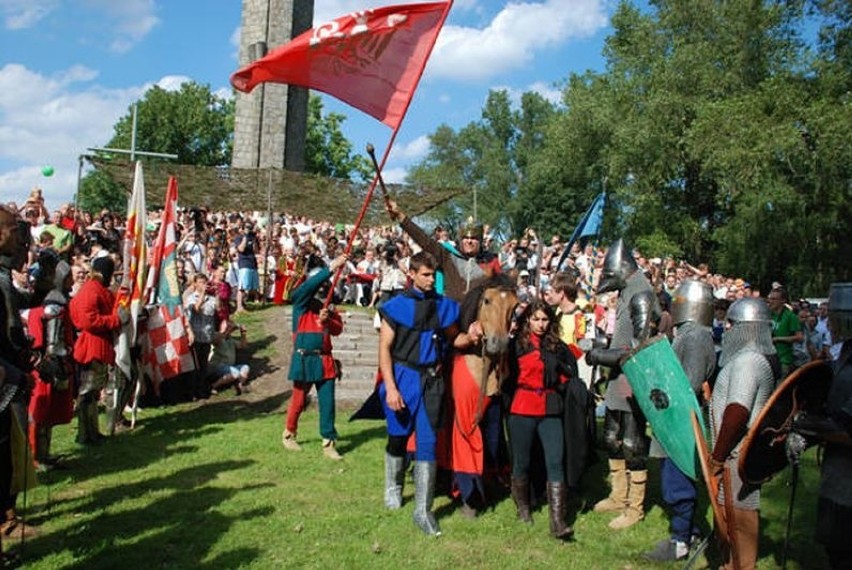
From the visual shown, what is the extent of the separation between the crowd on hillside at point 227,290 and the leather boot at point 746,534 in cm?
126

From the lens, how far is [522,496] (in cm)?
584

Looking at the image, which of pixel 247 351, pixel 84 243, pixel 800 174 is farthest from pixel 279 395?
pixel 800 174

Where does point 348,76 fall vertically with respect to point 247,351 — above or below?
above

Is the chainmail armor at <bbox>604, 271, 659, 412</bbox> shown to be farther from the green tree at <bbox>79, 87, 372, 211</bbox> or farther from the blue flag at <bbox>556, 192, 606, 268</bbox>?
the green tree at <bbox>79, 87, 372, 211</bbox>

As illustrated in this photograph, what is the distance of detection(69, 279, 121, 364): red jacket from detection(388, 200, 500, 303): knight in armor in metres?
3.18

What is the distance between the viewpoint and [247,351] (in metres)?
13.2

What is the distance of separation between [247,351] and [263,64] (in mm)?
7636

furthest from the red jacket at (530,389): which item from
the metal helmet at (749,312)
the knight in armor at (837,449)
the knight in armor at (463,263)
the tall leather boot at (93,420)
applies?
the tall leather boot at (93,420)

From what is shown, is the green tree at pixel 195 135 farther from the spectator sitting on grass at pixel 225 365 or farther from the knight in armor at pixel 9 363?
the knight in armor at pixel 9 363

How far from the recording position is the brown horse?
5.69 meters

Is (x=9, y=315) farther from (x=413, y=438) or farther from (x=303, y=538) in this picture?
(x=413, y=438)

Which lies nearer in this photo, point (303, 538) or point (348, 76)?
point (303, 538)

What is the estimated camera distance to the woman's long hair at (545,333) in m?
5.84

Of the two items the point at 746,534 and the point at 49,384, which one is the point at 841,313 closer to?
the point at 746,534
